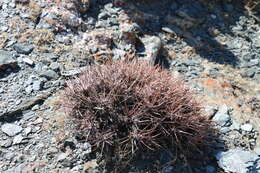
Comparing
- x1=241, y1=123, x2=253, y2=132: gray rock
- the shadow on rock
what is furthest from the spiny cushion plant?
the shadow on rock

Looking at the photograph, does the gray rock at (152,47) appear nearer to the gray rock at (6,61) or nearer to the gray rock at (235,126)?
the gray rock at (235,126)

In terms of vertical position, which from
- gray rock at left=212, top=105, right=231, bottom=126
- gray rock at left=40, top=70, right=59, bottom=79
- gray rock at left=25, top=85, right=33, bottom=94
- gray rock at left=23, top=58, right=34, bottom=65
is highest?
gray rock at left=23, top=58, right=34, bottom=65

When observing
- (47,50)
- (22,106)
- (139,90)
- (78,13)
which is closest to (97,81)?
(139,90)

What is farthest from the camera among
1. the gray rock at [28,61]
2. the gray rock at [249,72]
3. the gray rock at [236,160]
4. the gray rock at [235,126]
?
the gray rock at [249,72]

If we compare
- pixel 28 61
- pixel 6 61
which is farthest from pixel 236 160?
pixel 6 61

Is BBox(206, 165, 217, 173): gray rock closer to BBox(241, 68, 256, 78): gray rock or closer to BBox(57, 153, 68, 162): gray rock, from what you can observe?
BBox(57, 153, 68, 162): gray rock

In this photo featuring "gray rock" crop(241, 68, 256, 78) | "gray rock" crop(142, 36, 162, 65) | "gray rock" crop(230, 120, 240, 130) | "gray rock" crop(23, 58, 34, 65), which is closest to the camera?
"gray rock" crop(230, 120, 240, 130)

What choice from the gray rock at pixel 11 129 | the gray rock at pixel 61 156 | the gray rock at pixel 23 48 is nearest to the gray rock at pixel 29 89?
the gray rock at pixel 11 129
